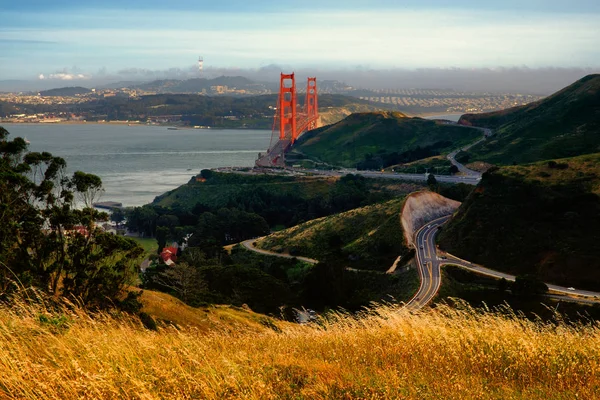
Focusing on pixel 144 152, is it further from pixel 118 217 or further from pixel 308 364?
pixel 308 364

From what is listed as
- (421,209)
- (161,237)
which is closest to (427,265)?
(421,209)

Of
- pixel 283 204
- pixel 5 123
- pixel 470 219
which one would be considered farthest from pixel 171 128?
pixel 470 219

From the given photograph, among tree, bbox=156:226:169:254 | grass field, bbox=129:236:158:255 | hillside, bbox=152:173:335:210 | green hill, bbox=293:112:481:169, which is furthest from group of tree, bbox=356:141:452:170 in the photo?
tree, bbox=156:226:169:254

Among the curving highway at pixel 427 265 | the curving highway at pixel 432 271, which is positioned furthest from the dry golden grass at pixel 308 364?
the curving highway at pixel 432 271

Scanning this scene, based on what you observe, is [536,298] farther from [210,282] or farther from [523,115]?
[523,115]

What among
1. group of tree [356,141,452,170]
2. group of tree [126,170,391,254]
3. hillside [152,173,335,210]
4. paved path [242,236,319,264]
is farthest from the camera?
group of tree [356,141,452,170]

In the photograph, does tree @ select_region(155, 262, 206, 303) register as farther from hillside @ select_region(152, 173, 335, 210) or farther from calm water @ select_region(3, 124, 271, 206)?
calm water @ select_region(3, 124, 271, 206)
